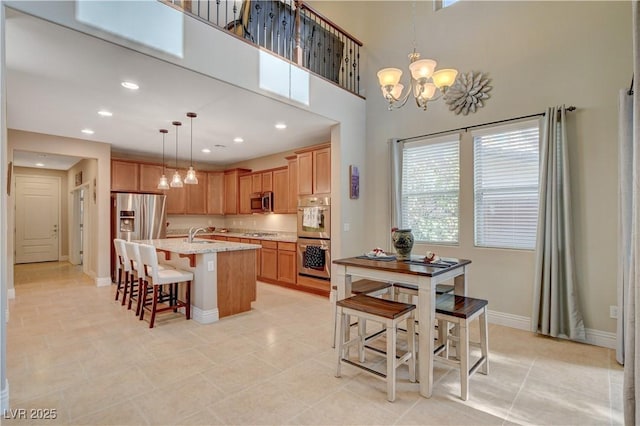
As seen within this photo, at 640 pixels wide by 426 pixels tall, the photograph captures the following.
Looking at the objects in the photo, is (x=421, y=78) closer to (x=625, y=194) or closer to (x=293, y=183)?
(x=625, y=194)

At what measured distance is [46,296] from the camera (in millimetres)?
4938

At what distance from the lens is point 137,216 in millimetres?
6129

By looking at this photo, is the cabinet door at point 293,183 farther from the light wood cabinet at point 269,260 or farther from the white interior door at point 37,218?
the white interior door at point 37,218

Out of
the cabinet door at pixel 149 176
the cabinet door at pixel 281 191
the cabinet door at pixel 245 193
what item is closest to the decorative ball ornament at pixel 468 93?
the cabinet door at pixel 281 191

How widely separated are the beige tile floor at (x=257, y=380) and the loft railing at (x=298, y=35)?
132 inches

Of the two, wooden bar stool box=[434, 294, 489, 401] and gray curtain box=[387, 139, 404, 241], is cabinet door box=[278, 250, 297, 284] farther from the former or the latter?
wooden bar stool box=[434, 294, 489, 401]

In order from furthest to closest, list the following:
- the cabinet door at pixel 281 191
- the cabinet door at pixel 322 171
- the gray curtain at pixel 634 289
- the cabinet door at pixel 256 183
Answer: the cabinet door at pixel 256 183 → the cabinet door at pixel 281 191 → the cabinet door at pixel 322 171 → the gray curtain at pixel 634 289

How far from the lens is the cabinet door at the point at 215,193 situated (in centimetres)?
765

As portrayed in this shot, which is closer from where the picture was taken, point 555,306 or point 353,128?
point 555,306

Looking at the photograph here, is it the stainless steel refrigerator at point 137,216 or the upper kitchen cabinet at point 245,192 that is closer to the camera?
the stainless steel refrigerator at point 137,216

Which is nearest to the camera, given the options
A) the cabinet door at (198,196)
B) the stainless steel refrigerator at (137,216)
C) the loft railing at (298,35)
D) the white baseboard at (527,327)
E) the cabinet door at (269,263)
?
the white baseboard at (527,327)

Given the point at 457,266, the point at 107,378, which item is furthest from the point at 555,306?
the point at 107,378

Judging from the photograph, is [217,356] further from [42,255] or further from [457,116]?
[42,255]

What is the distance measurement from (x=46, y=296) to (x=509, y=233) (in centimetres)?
670
